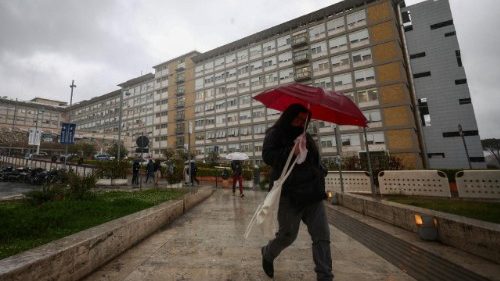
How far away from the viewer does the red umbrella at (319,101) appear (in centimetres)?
234

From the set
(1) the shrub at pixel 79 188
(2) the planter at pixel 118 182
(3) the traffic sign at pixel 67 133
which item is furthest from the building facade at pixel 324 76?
(1) the shrub at pixel 79 188

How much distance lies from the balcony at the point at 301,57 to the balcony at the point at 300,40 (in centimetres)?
135

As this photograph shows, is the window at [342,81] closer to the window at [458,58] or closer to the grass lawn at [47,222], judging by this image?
the window at [458,58]

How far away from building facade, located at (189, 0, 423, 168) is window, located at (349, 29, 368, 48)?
13 cm

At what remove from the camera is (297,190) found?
2.29m

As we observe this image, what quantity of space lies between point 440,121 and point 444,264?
37299 mm

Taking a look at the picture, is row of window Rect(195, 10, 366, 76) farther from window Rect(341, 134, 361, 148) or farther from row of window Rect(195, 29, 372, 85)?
window Rect(341, 134, 361, 148)

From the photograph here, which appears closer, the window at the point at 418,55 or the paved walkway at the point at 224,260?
the paved walkway at the point at 224,260

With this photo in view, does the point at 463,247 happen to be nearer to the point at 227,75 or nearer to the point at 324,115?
the point at 324,115

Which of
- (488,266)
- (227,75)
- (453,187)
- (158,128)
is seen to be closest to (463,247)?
(488,266)

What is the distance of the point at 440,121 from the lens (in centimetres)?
3244

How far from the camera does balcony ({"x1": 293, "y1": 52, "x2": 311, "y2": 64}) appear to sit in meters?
37.4

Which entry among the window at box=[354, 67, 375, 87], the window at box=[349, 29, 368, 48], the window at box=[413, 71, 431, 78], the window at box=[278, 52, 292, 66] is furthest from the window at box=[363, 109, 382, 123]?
the window at box=[278, 52, 292, 66]

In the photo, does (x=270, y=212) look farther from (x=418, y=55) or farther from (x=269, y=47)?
(x=269, y=47)
